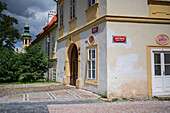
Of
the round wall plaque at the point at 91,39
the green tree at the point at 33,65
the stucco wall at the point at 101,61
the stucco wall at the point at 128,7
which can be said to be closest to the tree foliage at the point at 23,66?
the green tree at the point at 33,65

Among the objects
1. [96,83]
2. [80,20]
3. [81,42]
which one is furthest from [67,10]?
[96,83]

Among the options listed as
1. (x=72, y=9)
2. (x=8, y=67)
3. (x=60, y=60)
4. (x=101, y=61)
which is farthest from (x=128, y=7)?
(x=8, y=67)

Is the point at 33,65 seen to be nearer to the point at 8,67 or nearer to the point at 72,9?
the point at 8,67

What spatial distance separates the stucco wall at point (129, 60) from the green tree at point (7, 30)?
20401mm

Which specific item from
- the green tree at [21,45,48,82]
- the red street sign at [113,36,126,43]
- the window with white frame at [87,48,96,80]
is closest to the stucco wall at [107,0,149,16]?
the red street sign at [113,36,126,43]

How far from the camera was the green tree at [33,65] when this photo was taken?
15.5 meters

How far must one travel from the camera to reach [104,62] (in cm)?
821

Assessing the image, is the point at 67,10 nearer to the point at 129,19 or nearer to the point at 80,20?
the point at 80,20

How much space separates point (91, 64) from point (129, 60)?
7.44ft

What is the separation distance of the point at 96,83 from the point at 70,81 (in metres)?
5.03

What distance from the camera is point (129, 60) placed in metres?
8.16

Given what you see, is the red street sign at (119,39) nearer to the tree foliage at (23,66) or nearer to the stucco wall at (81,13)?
the stucco wall at (81,13)

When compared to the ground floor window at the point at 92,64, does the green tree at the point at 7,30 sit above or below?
above

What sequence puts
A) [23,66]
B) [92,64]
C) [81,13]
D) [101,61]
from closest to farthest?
[101,61] → [92,64] → [81,13] → [23,66]
